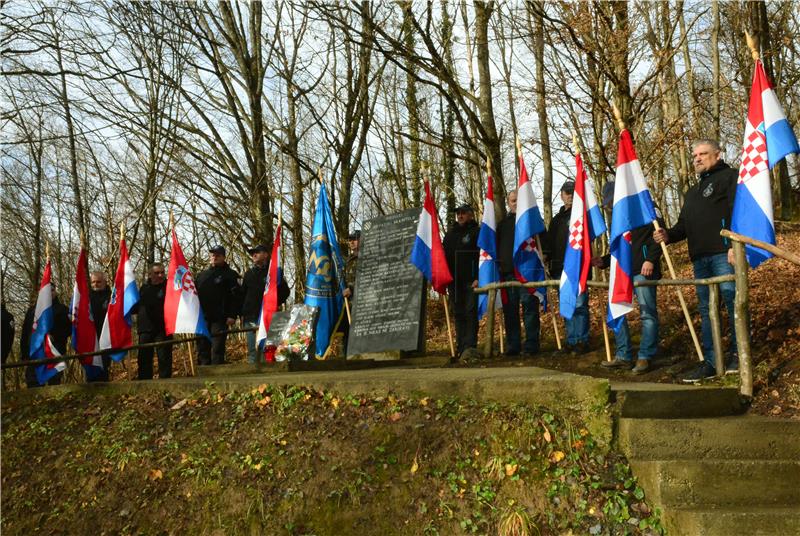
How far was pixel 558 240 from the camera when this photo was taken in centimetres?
905

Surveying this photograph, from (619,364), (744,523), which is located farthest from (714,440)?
(619,364)

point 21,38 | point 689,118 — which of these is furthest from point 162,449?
point 689,118

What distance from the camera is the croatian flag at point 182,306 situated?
1011 centimetres

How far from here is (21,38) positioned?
9.96m

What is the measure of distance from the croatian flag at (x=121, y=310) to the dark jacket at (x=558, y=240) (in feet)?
19.1

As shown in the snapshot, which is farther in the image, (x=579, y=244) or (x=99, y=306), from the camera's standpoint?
(x=99, y=306)

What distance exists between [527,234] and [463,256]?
4.36ft

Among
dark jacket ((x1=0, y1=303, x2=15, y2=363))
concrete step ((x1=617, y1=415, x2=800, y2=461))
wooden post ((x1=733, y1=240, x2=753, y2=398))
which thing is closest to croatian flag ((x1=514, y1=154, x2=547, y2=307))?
wooden post ((x1=733, y1=240, x2=753, y2=398))

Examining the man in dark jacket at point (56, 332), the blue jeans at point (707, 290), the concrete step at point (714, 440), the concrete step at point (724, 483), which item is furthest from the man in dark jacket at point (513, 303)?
the man in dark jacket at point (56, 332)

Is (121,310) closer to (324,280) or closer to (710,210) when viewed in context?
(324,280)

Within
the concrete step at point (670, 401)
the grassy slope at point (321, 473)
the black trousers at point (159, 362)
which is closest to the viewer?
the grassy slope at point (321, 473)

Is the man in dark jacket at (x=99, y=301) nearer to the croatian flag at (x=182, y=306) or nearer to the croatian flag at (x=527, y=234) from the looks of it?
the croatian flag at (x=182, y=306)

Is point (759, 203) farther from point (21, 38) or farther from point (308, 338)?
point (21, 38)

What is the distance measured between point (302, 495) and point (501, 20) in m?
13.8
